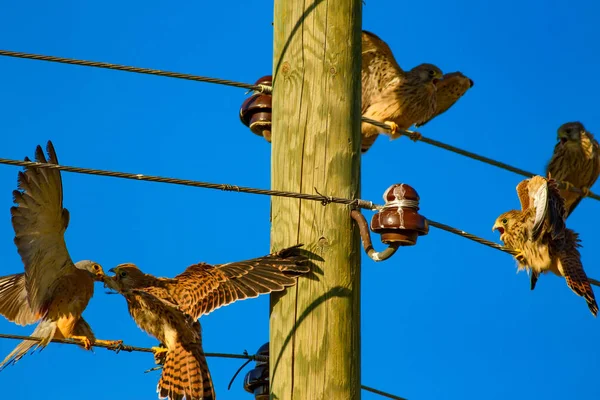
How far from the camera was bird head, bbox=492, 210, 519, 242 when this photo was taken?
7.48 m

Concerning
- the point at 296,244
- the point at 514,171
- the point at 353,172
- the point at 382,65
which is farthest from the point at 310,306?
the point at 382,65

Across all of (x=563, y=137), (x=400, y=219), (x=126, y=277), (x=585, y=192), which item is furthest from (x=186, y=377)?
(x=563, y=137)

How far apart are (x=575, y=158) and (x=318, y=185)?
5.86m

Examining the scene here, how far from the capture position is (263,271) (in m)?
4.74

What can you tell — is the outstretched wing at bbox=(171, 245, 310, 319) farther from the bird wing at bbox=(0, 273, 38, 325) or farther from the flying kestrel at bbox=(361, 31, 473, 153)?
the flying kestrel at bbox=(361, 31, 473, 153)

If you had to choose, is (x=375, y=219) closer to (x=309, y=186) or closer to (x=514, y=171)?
(x=309, y=186)

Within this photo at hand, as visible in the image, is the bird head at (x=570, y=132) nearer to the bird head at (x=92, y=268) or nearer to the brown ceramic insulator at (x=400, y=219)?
the bird head at (x=92, y=268)

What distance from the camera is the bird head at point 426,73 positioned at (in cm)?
877

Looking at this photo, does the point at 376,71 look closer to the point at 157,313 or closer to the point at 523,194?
the point at 523,194

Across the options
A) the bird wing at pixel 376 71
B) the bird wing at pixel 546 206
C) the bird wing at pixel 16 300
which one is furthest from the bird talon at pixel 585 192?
the bird wing at pixel 16 300

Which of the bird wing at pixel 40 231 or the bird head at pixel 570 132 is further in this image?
the bird head at pixel 570 132

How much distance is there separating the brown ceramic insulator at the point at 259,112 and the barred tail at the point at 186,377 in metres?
1.25

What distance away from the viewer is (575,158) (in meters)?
9.76

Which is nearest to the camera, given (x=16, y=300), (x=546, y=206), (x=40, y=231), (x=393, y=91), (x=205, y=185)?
(x=205, y=185)
